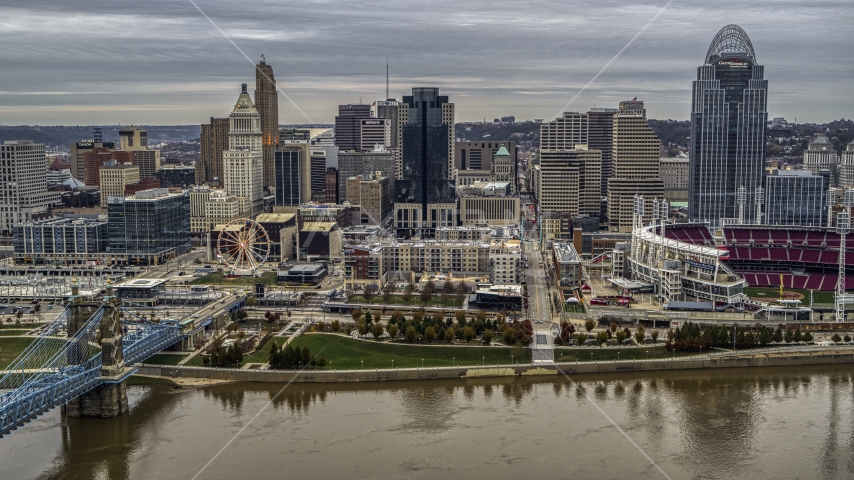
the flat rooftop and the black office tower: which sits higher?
the black office tower

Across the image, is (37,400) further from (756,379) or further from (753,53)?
(753,53)

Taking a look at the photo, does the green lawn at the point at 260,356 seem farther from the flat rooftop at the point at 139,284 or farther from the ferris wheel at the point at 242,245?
the ferris wheel at the point at 242,245

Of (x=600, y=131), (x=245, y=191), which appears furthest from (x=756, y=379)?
(x=600, y=131)

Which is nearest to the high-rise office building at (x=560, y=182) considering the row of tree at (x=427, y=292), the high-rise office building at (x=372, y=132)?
the row of tree at (x=427, y=292)

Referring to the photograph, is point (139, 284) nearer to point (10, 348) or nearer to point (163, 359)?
point (10, 348)

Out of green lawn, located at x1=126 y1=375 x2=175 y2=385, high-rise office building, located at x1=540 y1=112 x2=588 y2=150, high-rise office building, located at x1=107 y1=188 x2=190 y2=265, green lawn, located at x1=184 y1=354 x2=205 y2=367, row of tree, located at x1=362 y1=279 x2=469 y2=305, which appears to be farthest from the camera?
high-rise office building, located at x1=540 y1=112 x2=588 y2=150

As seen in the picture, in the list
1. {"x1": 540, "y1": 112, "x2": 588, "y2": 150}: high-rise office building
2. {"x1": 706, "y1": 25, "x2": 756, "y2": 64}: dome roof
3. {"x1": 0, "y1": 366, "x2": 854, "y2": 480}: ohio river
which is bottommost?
{"x1": 0, "y1": 366, "x2": 854, "y2": 480}: ohio river

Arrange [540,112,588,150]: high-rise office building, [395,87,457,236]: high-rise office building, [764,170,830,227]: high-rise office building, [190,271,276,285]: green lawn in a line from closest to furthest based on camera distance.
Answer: [190,271,276,285]: green lawn, [764,170,830,227]: high-rise office building, [395,87,457,236]: high-rise office building, [540,112,588,150]: high-rise office building

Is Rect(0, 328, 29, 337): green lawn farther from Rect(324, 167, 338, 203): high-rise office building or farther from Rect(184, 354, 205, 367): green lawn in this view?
Rect(324, 167, 338, 203): high-rise office building

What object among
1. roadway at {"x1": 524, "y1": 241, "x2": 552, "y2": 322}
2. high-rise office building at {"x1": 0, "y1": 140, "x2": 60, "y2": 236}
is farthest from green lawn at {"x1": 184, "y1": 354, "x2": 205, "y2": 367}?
high-rise office building at {"x1": 0, "y1": 140, "x2": 60, "y2": 236}
